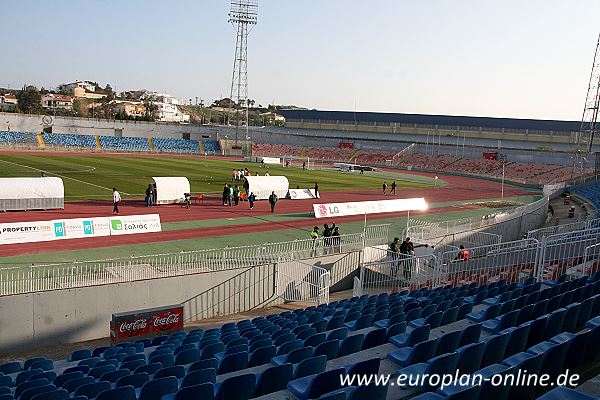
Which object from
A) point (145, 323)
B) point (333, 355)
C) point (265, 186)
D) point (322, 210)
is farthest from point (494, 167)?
point (333, 355)

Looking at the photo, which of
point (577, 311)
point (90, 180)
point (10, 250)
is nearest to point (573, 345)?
point (577, 311)

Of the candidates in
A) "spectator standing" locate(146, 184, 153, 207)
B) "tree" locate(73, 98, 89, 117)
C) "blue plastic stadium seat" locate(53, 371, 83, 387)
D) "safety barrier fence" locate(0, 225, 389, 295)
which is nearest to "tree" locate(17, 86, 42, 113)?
"tree" locate(73, 98, 89, 117)

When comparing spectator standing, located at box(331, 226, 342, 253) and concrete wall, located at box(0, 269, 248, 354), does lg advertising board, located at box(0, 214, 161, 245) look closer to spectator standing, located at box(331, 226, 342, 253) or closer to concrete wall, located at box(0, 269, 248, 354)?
concrete wall, located at box(0, 269, 248, 354)

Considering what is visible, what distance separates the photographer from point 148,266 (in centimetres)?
1656

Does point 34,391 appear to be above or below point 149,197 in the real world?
above

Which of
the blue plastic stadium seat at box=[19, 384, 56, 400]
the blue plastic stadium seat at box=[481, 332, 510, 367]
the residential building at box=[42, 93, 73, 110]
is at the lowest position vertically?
the blue plastic stadium seat at box=[19, 384, 56, 400]

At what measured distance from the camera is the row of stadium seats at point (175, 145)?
8771 centimetres

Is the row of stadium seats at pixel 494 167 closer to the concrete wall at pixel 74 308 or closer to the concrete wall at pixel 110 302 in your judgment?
the concrete wall at pixel 110 302

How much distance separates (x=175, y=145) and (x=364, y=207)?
6148cm

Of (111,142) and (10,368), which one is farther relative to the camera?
(111,142)

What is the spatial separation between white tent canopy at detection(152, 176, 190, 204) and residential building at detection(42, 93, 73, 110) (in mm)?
150501

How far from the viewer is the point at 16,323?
14.2m

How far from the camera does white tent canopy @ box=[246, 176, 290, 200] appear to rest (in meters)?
38.5

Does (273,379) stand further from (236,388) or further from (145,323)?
(145,323)
